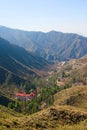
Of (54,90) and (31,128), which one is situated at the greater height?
(54,90)

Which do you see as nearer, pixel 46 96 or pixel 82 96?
pixel 82 96

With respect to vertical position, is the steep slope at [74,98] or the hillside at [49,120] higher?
the steep slope at [74,98]

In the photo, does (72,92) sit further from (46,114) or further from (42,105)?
(46,114)

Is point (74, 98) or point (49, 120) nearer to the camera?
point (49, 120)

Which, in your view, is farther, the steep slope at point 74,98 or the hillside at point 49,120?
the steep slope at point 74,98

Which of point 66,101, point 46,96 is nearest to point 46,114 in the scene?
point 66,101

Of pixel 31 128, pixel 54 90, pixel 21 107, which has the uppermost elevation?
pixel 54 90

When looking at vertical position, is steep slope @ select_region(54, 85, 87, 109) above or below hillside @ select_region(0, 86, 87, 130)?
above

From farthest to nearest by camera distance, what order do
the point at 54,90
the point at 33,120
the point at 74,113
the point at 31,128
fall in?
A: 1. the point at 54,90
2. the point at 74,113
3. the point at 33,120
4. the point at 31,128

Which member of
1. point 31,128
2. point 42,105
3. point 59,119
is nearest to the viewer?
point 31,128

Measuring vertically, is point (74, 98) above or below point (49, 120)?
above

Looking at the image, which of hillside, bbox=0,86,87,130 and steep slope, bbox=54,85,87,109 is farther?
steep slope, bbox=54,85,87,109
